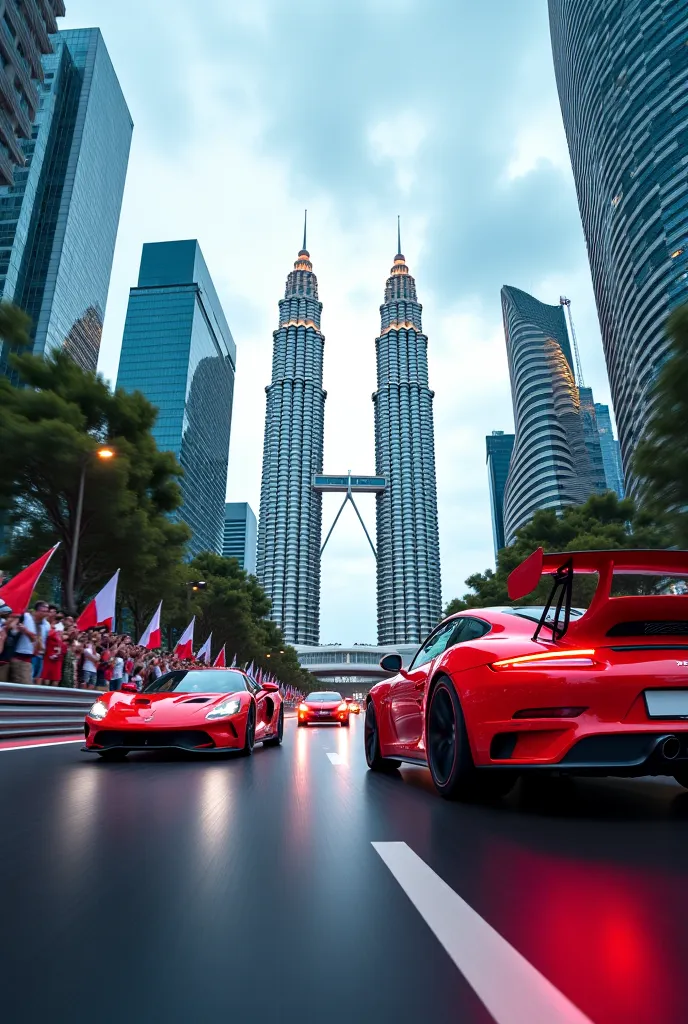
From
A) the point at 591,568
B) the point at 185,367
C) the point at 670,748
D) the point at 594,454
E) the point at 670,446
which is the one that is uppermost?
the point at 185,367

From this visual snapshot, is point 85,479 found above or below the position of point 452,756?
above

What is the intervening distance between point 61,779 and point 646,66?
116m

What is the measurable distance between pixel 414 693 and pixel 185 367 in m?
164

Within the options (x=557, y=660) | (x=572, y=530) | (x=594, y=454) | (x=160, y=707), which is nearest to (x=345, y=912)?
(x=557, y=660)

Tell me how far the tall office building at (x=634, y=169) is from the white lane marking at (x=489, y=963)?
272 ft

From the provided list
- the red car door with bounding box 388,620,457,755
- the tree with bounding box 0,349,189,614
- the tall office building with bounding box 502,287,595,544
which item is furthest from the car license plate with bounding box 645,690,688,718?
the tall office building with bounding box 502,287,595,544

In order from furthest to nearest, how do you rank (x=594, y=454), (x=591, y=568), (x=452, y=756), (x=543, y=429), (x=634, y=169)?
(x=594, y=454)
(x=543, y=429)
(x=634, y=169)
(x=452, y=756)
(x=591, y=568)

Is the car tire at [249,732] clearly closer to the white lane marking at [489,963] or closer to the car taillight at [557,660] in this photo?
the car taillight at [557,660]

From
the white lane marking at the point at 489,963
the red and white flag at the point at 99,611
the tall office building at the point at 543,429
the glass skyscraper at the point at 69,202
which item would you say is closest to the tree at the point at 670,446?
the white lane marking at the point at 489,963

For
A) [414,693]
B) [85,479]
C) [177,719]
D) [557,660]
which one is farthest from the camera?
[85,479]

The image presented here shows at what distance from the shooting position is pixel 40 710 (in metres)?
10.7

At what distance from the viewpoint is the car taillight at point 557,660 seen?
3.54 meters

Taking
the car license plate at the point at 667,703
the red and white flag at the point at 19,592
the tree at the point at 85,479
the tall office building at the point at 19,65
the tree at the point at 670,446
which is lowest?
the car license plate at the point at 667,703

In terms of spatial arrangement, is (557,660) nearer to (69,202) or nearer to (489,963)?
(489,963)
